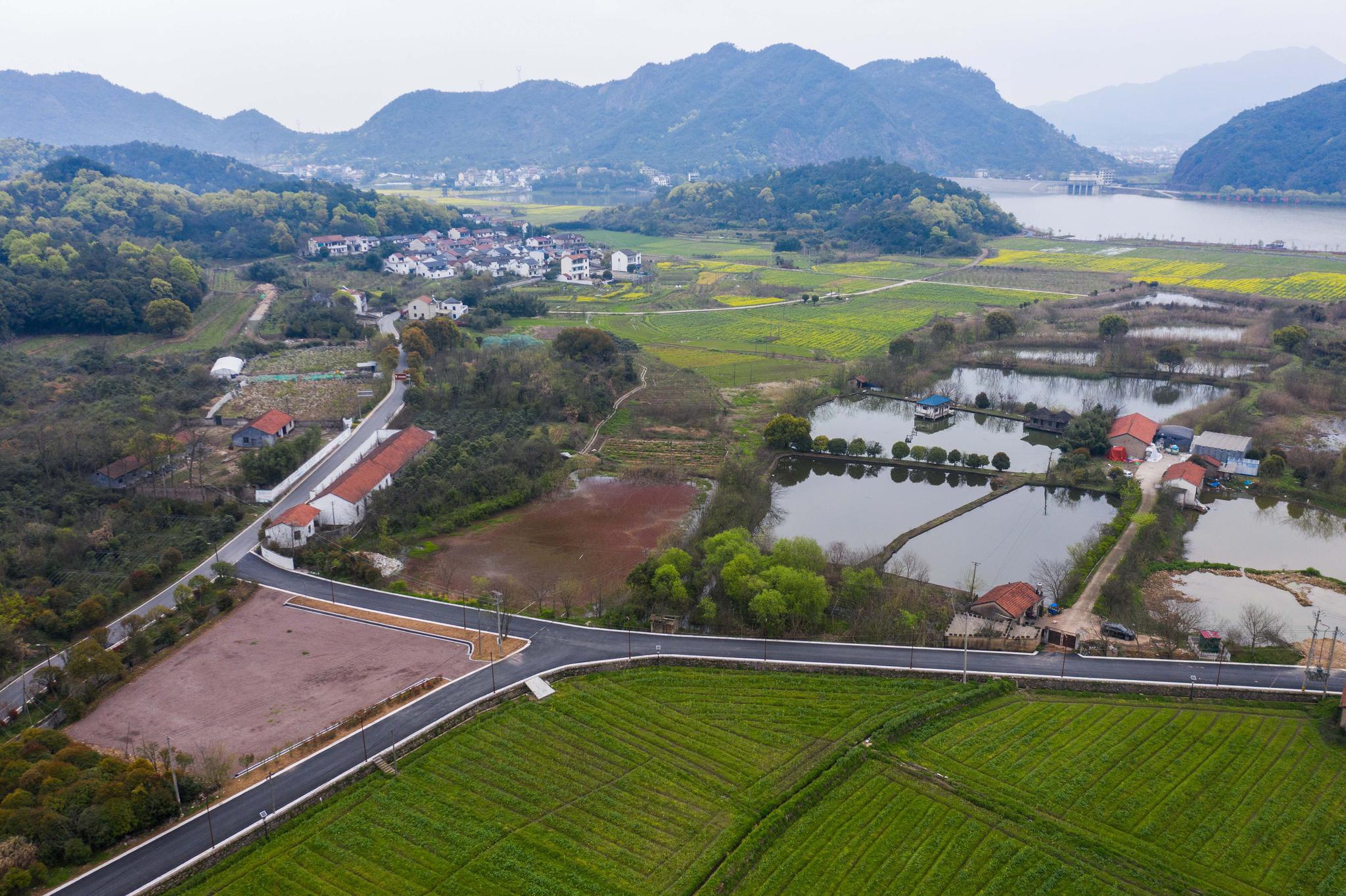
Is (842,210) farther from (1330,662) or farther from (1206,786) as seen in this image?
(1206,786)

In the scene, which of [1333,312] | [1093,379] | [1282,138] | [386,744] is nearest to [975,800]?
[386,744]

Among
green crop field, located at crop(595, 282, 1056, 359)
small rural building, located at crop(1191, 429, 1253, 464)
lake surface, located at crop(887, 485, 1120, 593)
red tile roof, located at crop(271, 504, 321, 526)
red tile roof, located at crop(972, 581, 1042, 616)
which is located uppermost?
green crop field, located at crop(595, 282, 1056, 359)

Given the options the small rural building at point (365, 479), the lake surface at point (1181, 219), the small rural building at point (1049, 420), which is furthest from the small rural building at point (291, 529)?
the lake surface at point (1181, 219)

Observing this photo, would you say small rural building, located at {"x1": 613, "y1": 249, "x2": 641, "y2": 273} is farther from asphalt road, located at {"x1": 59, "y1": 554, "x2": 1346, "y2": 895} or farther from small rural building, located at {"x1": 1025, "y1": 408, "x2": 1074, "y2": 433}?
asphalt road, located at {"x1": 59, "y1": 554, "x2": 1346, "y2": 895}

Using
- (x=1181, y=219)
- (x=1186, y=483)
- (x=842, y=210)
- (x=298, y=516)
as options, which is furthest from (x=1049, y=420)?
(x=1181, y=219)

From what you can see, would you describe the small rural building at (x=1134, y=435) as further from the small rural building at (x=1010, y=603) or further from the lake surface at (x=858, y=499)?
the small rural building at (x=1010, y=603)

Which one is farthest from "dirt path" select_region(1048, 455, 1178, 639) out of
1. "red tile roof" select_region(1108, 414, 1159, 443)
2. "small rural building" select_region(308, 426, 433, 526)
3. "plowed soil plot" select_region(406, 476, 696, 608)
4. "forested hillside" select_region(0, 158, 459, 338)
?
"forested hillside" select_region(0, 158, 459, 338)

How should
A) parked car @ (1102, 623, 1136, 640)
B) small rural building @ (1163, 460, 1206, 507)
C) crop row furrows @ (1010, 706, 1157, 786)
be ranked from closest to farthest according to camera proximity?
1. crop row furrows @ (1010, 706, 1157, 786)
2. parked car @ (1102, 623, 1136, 640)
3. small rural building @ (1163, 460, 1206, 507)
